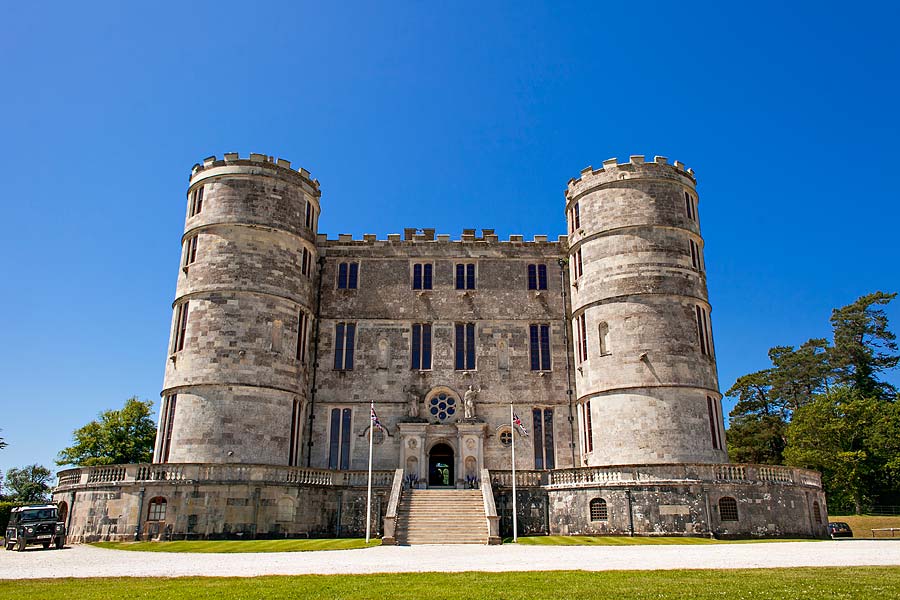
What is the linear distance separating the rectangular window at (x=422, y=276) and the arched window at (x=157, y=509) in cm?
1488

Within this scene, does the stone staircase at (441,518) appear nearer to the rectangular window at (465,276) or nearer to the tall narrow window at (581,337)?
the tall narrow window at (581,337)

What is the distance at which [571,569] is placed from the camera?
49.4 feet

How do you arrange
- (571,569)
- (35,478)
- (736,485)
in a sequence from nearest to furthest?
(571,569), (736,485), (35,478)

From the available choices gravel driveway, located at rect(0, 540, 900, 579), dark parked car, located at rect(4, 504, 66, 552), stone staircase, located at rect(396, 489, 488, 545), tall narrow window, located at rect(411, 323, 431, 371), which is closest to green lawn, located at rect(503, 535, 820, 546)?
stone staircase, located at rect(396, 489, 488, 545)

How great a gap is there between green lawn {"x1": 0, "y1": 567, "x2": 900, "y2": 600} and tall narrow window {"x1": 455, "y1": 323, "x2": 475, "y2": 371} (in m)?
19.7

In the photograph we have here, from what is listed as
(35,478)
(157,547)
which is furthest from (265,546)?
(35,478)

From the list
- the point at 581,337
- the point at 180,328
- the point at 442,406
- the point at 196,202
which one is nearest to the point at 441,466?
the point at 442,406

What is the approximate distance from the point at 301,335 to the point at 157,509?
31.8ft

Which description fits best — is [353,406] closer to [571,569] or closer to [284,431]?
[284,431]

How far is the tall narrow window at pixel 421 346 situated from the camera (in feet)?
111

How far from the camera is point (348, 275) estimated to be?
35.3 metres

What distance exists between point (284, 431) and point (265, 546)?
7.58 metres

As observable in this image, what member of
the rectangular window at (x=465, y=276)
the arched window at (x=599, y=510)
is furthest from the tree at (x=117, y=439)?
the arched window at (x=599, y=510)

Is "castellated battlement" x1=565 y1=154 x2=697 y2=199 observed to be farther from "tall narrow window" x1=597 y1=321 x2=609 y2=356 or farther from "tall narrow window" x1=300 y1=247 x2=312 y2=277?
"tall narrow window" x1=300 y1=247 x2=312 y2=277
